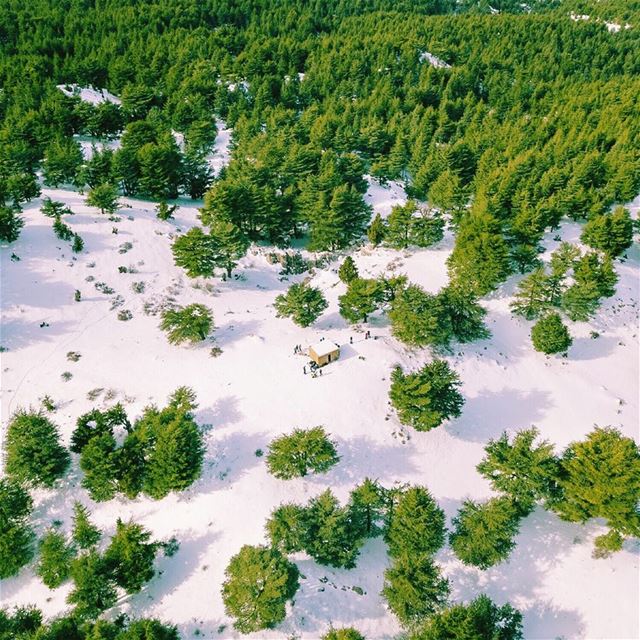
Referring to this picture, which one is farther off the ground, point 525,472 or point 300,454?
point 525,472

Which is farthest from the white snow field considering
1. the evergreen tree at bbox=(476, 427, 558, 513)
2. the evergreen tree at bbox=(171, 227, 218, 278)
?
the evergreen tree at bbox=(476, 427, 558, 513)

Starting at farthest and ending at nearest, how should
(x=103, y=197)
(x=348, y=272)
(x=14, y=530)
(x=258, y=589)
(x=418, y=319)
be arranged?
(x=103, y=197) < (x=348, y=272) < (x=418, y=319) < (x=14, y=530) < (x=258, y=589)

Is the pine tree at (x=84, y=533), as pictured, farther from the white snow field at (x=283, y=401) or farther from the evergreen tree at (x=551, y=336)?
the evergreen tree at (x=551, y=336)

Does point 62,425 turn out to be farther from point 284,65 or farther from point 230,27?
point 230,27

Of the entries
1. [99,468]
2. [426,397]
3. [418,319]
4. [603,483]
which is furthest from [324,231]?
[603,483]

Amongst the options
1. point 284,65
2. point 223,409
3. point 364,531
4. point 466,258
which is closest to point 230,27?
point 284,65

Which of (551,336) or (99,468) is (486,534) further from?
(99,468)

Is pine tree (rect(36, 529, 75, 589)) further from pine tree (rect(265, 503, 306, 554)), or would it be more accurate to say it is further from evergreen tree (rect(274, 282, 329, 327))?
evergreen tree (rect(274, 282, 329, 327))
